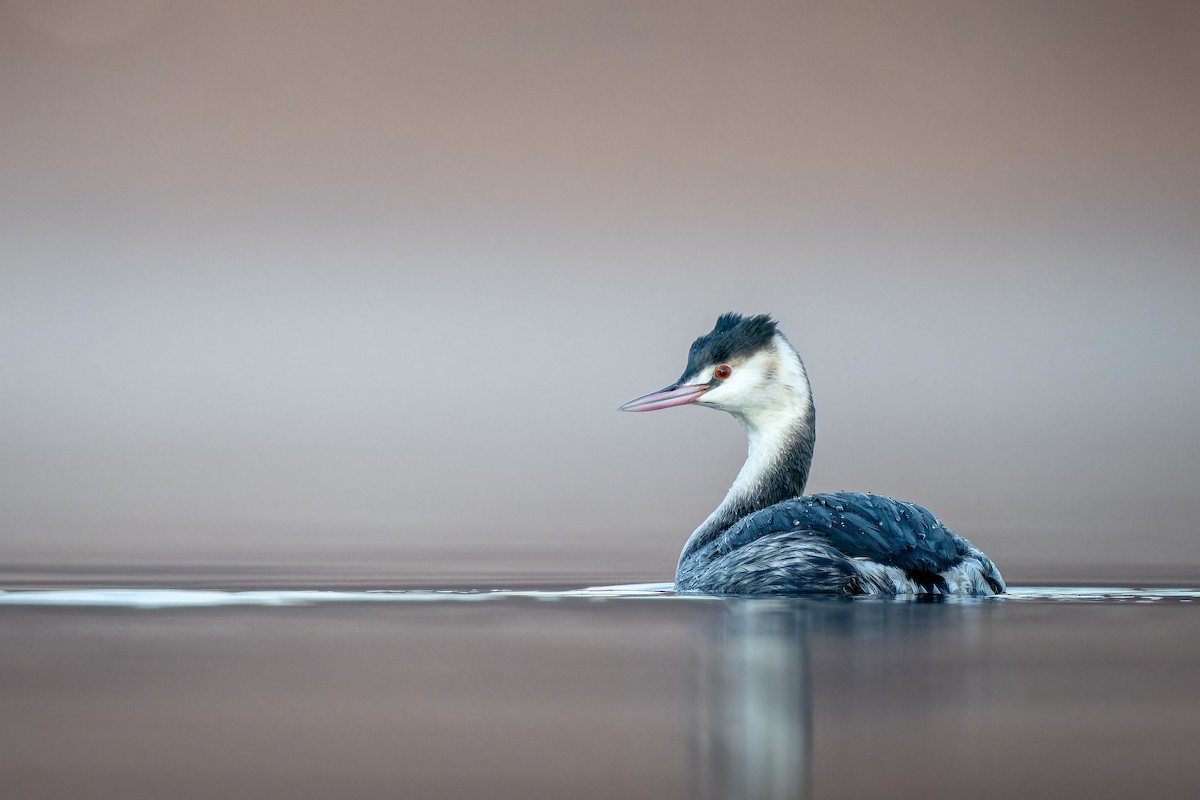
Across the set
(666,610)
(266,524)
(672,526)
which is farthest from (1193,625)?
(266,524)

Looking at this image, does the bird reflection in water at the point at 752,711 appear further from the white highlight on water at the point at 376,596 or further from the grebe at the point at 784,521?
the white highlight on water at the point at 376,596

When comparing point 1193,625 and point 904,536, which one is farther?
point 904,536

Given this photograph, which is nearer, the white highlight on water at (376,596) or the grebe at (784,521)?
the white highlight on water at (376,596)

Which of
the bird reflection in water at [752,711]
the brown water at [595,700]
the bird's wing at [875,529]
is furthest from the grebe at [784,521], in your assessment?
the bird reflection in water at [752,711]

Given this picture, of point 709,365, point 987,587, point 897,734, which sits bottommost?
point 897,734

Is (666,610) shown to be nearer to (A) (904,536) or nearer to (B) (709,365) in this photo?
(A) (904,536)

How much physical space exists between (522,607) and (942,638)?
1.47 m

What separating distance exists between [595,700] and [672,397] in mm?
3217

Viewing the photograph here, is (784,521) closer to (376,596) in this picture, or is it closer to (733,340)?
(733,340)

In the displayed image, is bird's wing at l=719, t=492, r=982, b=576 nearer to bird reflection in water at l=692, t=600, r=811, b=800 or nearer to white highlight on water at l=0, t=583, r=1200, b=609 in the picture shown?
white highlight on water at l=0, t=583, r=1200, b=609

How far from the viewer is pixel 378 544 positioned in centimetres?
816

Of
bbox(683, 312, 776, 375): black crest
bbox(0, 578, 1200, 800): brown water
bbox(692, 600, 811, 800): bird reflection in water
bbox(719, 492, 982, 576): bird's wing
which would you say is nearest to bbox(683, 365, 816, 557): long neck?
bbox(683, 312, 776, 375): black crest

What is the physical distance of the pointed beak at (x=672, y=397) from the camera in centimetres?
660

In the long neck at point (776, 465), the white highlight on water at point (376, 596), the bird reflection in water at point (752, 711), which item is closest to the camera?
the bird reflection in water at point (752, 711)
